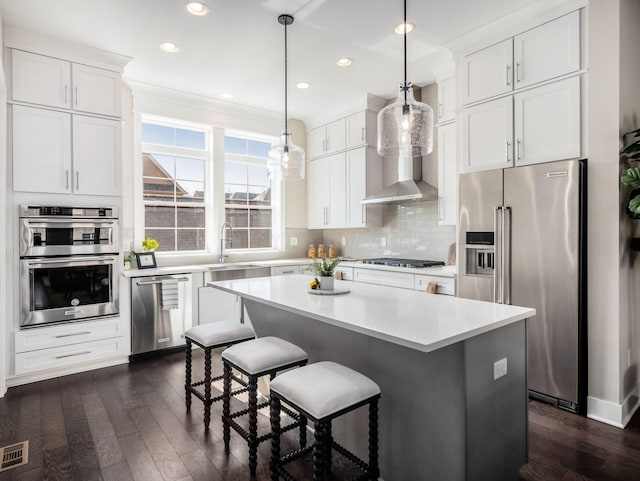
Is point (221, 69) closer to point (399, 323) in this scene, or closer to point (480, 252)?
point (480, 252)

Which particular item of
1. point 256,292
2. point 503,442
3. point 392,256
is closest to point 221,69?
point 256,292

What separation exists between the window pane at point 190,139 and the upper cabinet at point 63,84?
1127 millimetres

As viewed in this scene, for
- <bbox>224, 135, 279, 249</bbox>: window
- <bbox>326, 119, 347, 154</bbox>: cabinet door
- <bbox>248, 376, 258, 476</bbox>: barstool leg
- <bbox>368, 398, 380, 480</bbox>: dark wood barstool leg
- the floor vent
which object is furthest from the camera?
<bbox>224, 135, 279, 249</bbox>: window

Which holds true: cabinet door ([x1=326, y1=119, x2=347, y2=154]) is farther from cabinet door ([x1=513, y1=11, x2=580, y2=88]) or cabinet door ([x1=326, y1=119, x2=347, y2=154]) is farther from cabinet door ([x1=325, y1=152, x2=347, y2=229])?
cabinet door ([x1=513, y1=11, x2=580, y2=88])

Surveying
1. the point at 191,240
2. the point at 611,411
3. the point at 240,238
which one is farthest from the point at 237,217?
the point at 611,411

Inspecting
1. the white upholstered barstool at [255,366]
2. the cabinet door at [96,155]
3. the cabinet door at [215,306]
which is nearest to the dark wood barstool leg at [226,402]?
the white upholstered barstool at [255,366]

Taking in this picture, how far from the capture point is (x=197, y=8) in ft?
9.37

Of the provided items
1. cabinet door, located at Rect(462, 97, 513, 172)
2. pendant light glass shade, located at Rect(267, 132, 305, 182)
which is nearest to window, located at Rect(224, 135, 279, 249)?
pendant light glass shade, located at Rect(267, 132, 305, 182)

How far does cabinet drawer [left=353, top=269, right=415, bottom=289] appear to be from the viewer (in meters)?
3.92

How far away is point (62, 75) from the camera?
3.43m

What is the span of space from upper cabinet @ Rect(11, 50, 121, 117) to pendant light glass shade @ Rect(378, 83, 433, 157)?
2.86 meters

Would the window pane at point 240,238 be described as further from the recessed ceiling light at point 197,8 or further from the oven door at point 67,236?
the recessed ceiling light at point 197,8

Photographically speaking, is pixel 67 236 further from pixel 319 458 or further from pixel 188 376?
pixel 319 458

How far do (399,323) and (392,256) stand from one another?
3317 mm
